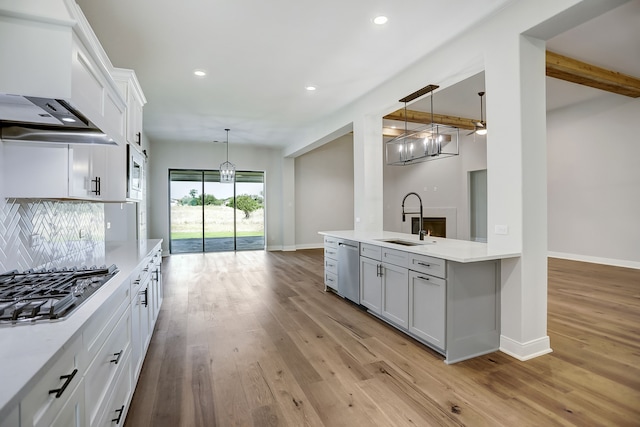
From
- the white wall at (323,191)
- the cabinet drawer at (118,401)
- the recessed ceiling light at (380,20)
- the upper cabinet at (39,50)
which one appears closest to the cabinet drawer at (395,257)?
the recessed ceiling light at (380,20)

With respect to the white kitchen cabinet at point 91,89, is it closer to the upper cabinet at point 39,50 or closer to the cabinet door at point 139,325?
the upper cabinet at point 39,50

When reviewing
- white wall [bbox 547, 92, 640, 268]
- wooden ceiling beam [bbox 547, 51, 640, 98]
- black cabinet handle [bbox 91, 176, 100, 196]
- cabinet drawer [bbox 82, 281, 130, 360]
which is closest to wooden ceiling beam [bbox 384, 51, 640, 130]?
wooden ceiling beam [bbox 547, 51, 640, 98]

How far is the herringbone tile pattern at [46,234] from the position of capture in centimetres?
180

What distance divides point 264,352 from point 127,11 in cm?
321

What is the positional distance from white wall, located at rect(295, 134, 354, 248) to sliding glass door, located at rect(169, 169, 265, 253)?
1.18 meters

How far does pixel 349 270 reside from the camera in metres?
4.07

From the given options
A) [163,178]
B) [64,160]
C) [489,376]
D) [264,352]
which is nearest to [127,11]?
[64,160]

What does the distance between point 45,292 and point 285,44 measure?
3053mm

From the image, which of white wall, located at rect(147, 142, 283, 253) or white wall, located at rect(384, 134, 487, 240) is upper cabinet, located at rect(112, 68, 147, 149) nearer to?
white wall, located at rect(147, 142, 283, 253)

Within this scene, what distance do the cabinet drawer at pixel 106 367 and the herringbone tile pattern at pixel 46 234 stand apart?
729 mm

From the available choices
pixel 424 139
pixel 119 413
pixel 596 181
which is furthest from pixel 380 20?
pixel 596 181

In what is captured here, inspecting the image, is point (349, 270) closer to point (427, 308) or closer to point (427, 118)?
point (427, 308)

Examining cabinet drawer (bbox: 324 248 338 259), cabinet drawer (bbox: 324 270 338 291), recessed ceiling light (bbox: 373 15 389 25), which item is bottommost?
cabinet drawer (bbox: 324 270 338 291)

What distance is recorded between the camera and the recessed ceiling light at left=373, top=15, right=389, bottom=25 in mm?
2863
